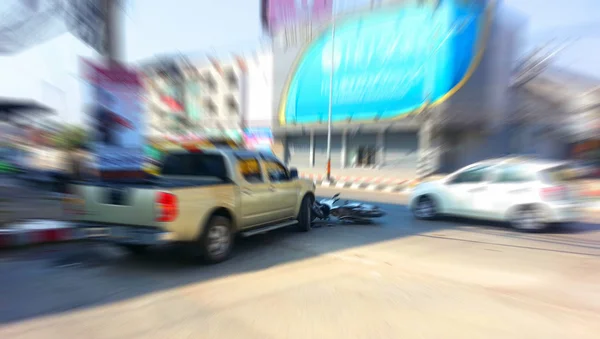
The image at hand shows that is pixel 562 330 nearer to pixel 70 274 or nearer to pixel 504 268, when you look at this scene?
pixel 504 268

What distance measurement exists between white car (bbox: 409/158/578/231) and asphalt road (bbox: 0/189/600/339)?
43.0 inches

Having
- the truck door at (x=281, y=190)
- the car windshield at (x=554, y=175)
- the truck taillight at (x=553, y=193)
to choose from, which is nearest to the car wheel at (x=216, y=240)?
the truck door at (x=281, y=190)

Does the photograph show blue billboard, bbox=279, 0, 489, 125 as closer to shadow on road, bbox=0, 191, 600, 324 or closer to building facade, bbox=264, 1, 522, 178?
building facade, bbox=264, 1, 522, 178

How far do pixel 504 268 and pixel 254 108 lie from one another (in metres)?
26.3

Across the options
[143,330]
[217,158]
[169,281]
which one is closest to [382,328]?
[143,330]

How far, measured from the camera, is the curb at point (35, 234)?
20.1ft

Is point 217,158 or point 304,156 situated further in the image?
point 304,156

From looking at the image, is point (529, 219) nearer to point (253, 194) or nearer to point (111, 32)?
point (253, 194)

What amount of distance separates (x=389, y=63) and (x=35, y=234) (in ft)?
64.2

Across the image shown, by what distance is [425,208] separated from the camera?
9891 millimetres

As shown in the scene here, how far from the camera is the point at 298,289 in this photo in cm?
462

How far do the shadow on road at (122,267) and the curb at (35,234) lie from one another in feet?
0.95

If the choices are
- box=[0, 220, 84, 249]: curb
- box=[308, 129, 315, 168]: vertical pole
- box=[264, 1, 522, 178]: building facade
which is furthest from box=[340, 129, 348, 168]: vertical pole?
box=[0, 220, 84, 249]: curb

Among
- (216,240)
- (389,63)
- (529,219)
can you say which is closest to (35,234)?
(216,240)
